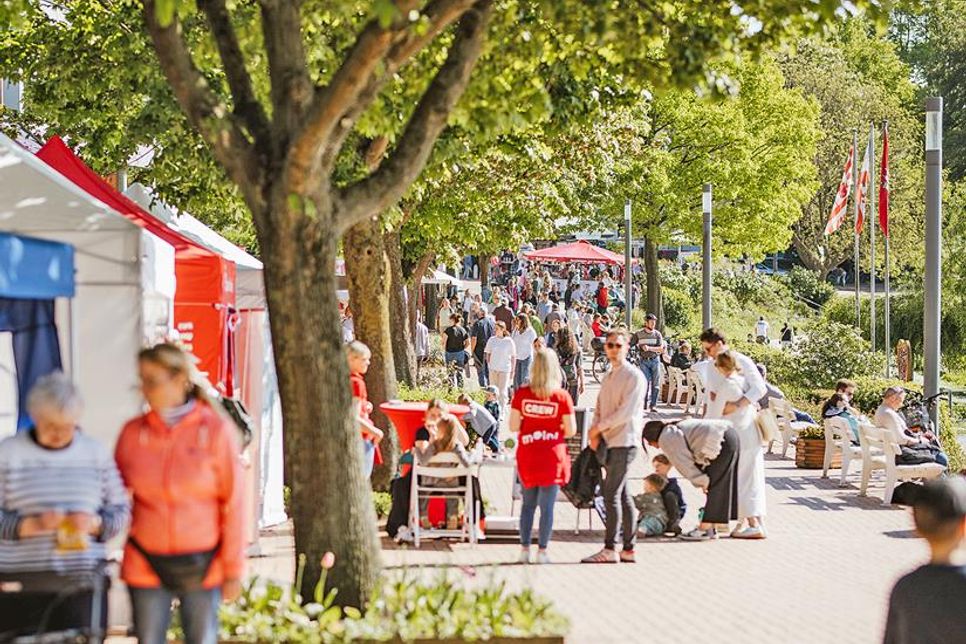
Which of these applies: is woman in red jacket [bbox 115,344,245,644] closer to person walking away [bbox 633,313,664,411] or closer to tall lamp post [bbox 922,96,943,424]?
tall lamp post [bbox 922,96,943,424]

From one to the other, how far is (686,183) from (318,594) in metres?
39.7

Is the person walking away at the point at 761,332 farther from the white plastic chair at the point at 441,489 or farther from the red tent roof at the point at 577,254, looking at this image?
the white plastic chair at the point at 441,489

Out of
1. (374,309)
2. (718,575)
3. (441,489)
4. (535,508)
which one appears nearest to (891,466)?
(718,575)

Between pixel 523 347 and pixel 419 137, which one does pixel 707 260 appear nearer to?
pixel 523 347

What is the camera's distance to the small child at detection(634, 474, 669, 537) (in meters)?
14.8

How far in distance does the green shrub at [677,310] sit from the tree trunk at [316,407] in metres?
42.7

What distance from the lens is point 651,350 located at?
28.1m

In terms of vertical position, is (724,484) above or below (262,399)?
below

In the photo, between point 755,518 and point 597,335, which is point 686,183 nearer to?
point 597,335

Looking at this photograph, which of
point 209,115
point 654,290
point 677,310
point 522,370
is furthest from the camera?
point 677,310

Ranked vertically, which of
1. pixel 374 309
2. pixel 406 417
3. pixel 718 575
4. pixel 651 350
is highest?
pixel 374 309

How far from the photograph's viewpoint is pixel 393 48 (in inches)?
361

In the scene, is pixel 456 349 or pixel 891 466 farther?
pixel 456 349

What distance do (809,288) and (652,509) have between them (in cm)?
5089
